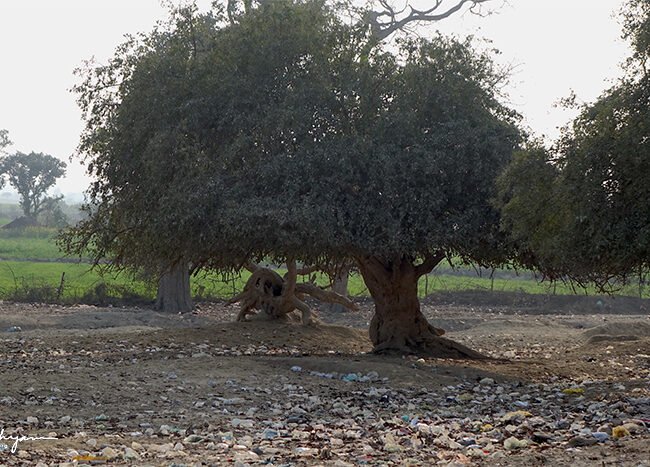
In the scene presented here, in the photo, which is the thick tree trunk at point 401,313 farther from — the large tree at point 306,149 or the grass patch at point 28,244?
the grass patch at point 28,244

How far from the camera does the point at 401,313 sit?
20219 millimetres

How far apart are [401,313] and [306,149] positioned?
4.18 metres

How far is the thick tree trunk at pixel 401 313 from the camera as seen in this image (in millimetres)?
20053

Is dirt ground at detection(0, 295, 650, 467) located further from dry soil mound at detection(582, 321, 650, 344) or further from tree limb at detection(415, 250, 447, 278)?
tree limb at detection(415, 250, 447, 278)

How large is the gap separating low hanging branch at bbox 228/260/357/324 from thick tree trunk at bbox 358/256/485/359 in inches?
127

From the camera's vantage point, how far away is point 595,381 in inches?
668

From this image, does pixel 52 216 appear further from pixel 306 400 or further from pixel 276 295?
pixel 306 400

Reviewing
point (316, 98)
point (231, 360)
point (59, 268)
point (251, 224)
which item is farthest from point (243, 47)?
point (59, 268)

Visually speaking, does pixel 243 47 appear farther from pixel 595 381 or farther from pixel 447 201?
pixel 595 381

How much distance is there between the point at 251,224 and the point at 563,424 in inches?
271

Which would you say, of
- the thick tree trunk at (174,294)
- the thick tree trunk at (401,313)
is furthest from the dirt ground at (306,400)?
the thick tree trunk at (174,294)

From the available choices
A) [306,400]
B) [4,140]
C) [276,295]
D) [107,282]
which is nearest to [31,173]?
[4,140]

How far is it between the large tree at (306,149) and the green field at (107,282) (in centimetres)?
243

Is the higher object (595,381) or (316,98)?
(316,98)
